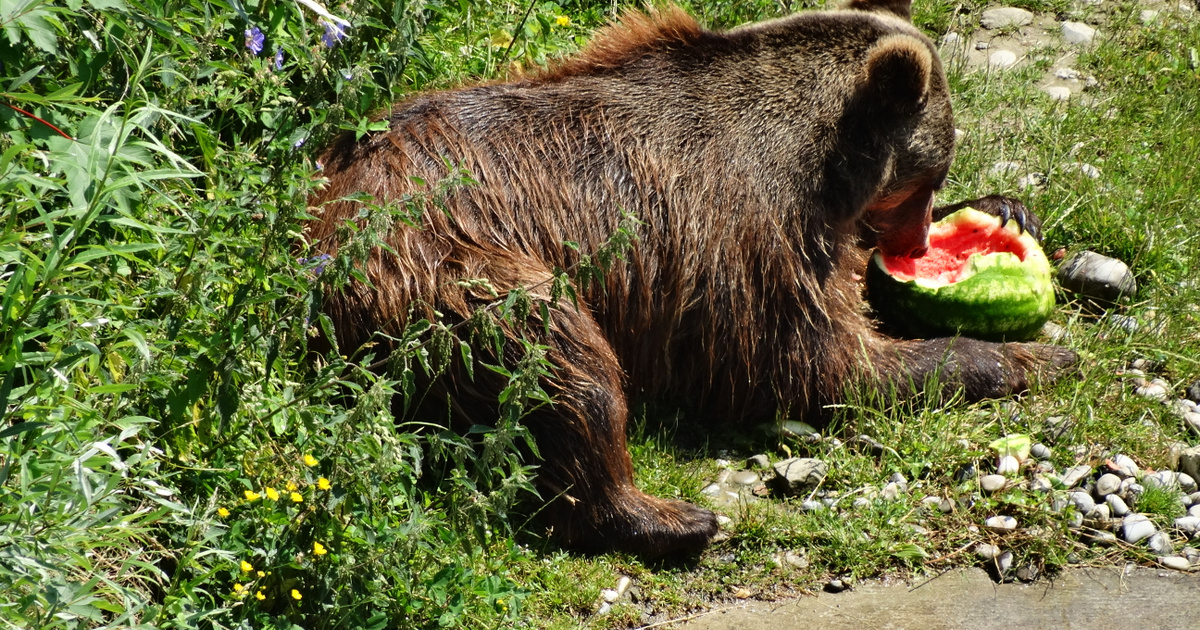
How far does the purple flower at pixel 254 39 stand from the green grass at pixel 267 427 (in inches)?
2.4

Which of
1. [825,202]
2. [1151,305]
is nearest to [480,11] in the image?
[825,202]

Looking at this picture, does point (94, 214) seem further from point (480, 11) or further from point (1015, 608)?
point (480, 11)

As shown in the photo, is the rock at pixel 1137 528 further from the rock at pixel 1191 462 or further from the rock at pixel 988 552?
the rock at pixel 988 552

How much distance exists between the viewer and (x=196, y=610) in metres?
3.13

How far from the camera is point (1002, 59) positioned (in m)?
7.66

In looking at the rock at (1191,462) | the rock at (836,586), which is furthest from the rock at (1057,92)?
the rock at (836,586)

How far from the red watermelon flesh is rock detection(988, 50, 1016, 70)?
6.69 ft

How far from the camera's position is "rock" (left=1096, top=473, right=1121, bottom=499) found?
4680mm

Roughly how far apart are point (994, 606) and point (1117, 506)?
774mm

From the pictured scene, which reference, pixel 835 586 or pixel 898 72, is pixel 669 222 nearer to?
pixel 898 72

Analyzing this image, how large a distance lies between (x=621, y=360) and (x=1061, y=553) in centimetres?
183

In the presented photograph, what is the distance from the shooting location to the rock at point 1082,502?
460cm

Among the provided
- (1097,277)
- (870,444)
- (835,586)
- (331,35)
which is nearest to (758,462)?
(870,444)

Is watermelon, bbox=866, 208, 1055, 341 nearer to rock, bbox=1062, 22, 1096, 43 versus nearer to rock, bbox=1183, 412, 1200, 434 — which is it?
rock, bbox=1183, 412, 1200, 434
